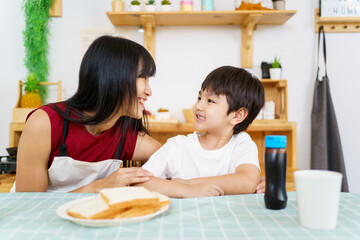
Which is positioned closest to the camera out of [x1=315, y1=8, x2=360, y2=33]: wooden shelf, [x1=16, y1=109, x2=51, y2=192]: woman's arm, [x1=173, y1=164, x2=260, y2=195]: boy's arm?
[x1=173, y1=164, x2=260, y2=195]: boy's arm

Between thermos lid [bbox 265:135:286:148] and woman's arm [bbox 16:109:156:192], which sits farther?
woman's arm [bbox 16:109:156:192]

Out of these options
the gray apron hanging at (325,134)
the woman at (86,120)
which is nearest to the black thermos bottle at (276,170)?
the woman at (86,120)

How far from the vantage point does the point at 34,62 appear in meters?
2.50

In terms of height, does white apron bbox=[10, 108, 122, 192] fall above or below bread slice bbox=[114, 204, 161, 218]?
below

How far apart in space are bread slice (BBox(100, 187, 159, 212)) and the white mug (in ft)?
0.83

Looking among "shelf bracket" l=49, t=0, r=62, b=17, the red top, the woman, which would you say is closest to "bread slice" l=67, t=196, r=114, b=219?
the woman

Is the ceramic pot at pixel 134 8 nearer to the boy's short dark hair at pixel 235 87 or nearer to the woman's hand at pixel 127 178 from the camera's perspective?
the boy's short dark hair at pixel 235 87

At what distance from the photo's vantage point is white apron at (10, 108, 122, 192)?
120 centimetres

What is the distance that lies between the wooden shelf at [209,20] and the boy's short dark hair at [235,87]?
121cm

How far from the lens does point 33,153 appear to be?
113cm

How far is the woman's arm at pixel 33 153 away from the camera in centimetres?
113

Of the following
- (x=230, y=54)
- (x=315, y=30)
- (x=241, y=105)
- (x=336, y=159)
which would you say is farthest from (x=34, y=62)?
(x=336, y=159)

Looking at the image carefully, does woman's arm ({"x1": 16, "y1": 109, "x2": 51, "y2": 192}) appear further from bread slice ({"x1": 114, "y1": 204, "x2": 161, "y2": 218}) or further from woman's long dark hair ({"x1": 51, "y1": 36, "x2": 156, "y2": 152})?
bread slice ({"x1": 114, "y1": 204, "x2": 161, "y2": 218})

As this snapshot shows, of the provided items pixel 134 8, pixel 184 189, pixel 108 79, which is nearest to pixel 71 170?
pixel 108 79
